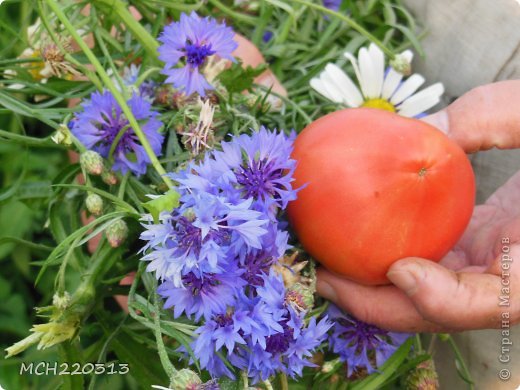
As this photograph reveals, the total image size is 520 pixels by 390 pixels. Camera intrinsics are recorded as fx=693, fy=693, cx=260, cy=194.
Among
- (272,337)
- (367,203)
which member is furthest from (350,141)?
(272,337)

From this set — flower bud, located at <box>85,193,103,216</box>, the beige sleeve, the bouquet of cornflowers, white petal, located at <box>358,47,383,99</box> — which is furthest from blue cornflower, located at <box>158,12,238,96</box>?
the beige sleeve

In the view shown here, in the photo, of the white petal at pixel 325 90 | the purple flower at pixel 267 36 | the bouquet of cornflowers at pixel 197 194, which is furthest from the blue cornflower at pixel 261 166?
the purple flower at pixel 267 36

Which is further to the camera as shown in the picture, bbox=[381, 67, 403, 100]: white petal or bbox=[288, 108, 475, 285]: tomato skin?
bbox=[381, 67, 403, 100]: white petal

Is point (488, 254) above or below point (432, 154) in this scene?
below

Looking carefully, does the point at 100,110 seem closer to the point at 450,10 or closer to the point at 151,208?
the point at 151,208

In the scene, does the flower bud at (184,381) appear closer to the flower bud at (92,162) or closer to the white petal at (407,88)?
the flower bud at (92,162)

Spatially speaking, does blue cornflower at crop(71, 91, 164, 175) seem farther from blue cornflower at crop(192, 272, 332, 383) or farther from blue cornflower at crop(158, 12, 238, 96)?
blue cornflower at crop(192, 272, 332, 383)
